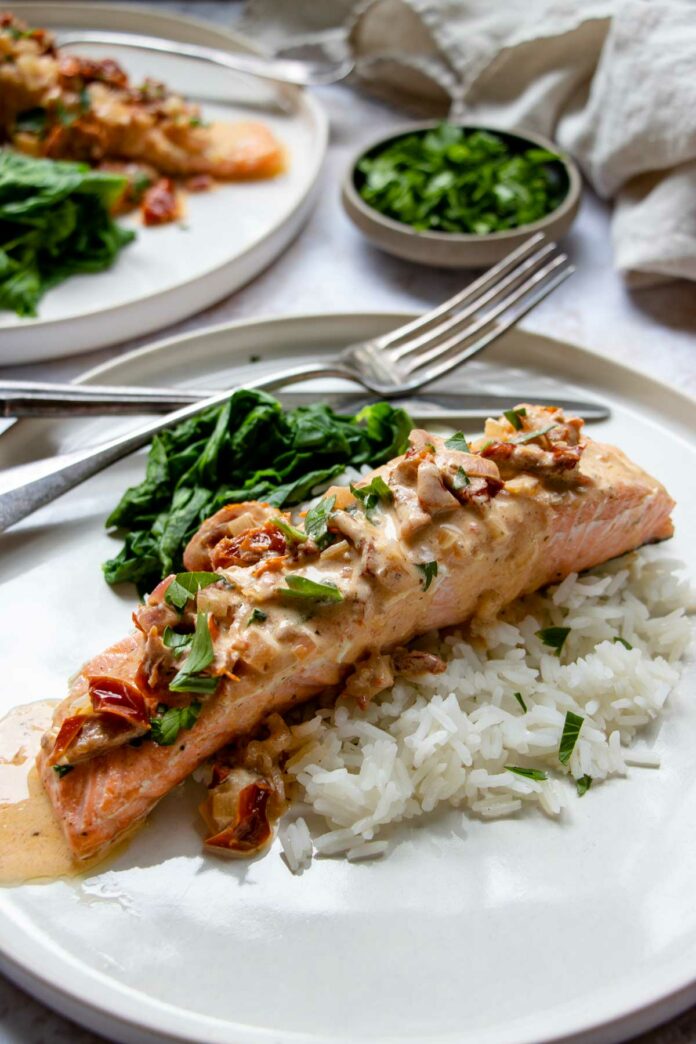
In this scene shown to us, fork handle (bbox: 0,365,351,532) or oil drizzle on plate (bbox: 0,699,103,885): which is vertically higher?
fork handle (bbox: 0,365,351,532)

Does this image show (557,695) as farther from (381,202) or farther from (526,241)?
(381,202)

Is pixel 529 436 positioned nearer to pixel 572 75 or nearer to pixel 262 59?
pixel 572 75

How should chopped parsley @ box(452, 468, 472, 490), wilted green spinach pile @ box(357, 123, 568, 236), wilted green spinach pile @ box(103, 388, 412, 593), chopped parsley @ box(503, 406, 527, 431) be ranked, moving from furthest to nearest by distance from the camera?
wilted green spinach pile @ box(357, 123, 568, 236), wilted green spinach pile @ box(103, 388, 412, 593), chopped parsley @ box(503, 406, 527, 431), chopped parsley @ box(452, 468, 472, 490)

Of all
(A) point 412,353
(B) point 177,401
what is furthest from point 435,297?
(B) point 177,401

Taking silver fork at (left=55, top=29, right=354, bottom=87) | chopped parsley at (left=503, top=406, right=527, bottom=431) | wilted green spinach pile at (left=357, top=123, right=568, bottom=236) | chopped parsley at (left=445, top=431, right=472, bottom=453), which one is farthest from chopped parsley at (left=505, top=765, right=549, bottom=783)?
silver fork at (left=55, top=29, right=354, bottom=87)

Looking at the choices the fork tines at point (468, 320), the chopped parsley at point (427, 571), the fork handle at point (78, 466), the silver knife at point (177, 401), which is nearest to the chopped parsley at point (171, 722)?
the chopped parsley at point (427, 571)

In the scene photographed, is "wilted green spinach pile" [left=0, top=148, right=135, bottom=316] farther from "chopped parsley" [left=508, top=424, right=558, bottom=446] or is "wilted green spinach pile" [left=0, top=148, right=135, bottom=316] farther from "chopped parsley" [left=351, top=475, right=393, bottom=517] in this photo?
"chopped parsley" [left=508, top=424, right=558, bottom=446]
